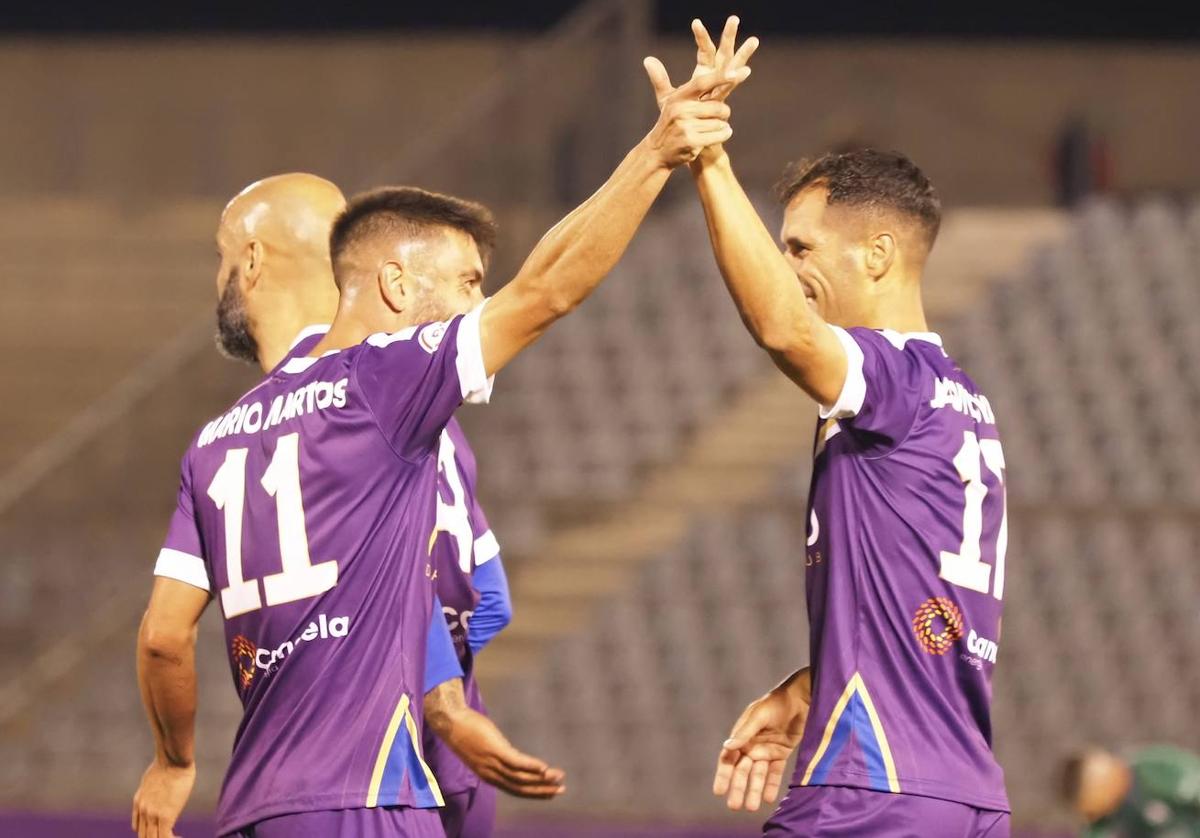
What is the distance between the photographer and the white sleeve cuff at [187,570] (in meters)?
3.35

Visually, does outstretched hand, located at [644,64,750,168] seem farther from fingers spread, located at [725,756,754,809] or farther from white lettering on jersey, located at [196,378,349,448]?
fingers spread, located at [725,756,754,809]

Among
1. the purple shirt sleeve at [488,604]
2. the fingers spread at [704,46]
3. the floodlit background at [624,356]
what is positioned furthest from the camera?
the floodlit background at [624,356]

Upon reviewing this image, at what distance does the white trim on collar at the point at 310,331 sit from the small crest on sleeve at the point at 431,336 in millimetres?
541

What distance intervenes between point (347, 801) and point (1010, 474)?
769cm

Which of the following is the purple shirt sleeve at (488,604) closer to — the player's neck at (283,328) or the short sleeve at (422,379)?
the player's neck at (283,328)

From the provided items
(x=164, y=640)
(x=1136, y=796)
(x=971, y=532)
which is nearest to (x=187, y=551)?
(x=164, y=640)

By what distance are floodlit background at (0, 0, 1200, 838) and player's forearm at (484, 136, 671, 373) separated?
15.0 feet

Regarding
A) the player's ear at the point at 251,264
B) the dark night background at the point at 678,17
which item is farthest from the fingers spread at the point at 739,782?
the dark night background at the point at 678,17

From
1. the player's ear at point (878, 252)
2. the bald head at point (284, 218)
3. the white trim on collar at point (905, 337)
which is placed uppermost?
the bald head at point (284, 218)

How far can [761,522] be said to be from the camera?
10.0 meters

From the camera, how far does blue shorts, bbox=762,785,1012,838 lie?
304cm

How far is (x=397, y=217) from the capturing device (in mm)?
3348

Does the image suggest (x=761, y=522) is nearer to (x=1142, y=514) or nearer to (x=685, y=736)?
(x=685, y=736)

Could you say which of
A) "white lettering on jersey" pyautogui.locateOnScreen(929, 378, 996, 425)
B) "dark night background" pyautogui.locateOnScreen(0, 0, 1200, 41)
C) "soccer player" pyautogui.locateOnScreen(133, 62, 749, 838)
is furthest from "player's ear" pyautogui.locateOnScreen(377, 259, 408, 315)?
A: "dark night background" pyautogui.locateOnScreen(0, 0, 1200, 41)
